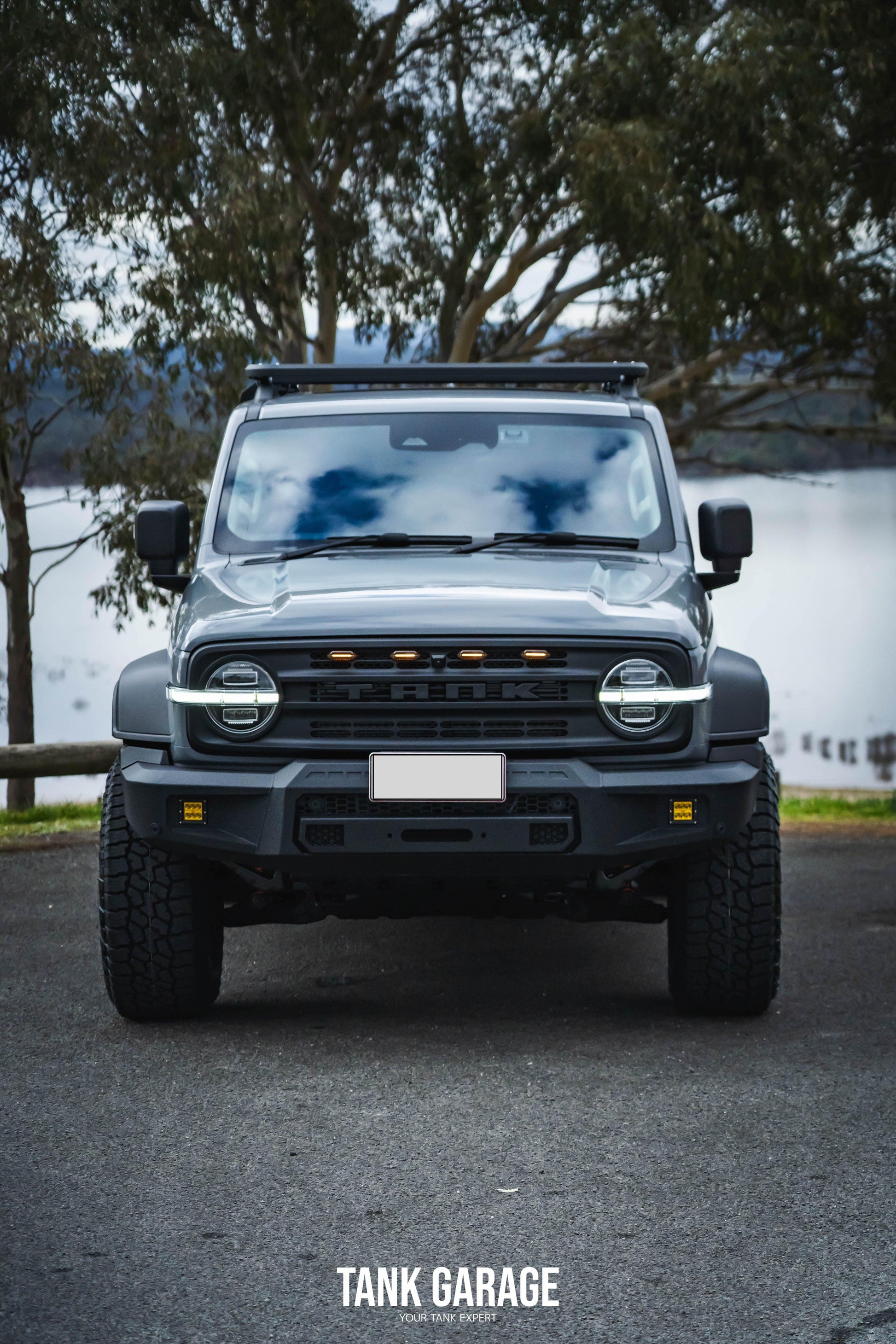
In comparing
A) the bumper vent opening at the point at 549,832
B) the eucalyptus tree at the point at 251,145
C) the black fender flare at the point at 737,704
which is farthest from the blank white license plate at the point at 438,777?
the eucalyptus tree at the point at 251,145

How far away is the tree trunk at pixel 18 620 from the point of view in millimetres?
19188

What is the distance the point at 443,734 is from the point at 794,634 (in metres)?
74.7

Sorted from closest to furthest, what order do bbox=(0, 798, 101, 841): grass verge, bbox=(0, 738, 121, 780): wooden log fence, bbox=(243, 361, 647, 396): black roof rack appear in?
bbox=(243, 361, 647, 396): black roof rack → bbox=(0, 738, 121, 780): wooden log fence → bbox=(0, 798, 101, 841): grass verge

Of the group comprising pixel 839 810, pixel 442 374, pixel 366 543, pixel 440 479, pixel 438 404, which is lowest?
pixel 839 810

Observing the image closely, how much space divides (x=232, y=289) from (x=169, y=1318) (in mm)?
13031

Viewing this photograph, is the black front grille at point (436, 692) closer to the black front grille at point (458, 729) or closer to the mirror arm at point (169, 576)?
the black front grille at point (458, 729)

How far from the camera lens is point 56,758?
405 inches

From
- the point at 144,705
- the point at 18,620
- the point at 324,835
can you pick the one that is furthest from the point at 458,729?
the point at 18,620

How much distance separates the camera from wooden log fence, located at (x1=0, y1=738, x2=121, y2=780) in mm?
10102

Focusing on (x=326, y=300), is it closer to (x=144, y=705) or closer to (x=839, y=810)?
(x=839, y=810)

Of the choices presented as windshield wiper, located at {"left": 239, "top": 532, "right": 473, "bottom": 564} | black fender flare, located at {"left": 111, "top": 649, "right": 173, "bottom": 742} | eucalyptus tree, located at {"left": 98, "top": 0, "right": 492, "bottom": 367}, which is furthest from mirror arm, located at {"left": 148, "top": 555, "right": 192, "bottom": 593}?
eucalyptus tree, located at {"left": 98, "top": 0, "right": 492, "bottom": 367}

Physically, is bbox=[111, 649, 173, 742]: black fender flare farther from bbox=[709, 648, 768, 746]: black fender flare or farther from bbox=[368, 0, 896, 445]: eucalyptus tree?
bbox=[368, 0, 896, 445]: eucalyptus tree

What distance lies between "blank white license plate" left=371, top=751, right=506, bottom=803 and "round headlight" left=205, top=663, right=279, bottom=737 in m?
0.38

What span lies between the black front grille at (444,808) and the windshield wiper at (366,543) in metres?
1.13
